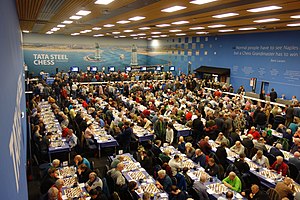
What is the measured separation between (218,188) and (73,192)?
3.75 m

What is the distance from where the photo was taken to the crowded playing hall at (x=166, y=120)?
671cm

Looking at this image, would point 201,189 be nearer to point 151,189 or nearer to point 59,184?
point 151,189

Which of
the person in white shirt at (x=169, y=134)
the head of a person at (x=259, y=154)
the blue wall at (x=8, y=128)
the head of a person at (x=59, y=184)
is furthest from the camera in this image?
the person in white shirt at (x=169, y=134)

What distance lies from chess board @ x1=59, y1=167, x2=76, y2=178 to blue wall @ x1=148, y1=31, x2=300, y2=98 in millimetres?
14274

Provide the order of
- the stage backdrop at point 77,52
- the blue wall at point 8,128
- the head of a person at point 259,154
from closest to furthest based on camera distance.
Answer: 1. the blue wall at point 8,128
2. the head of a person at point 259,154
3. the stage backdrop at point 77,52

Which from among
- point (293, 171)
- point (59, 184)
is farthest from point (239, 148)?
A: point (59, 184)

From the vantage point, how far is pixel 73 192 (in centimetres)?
693

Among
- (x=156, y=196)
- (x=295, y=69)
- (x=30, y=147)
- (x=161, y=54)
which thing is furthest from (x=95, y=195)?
(x=161, y=54)

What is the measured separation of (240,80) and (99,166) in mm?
14502

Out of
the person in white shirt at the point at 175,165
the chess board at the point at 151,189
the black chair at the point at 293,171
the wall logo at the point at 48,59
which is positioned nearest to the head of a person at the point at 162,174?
the chess board at the point at 151,189

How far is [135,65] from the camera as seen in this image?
33.2m

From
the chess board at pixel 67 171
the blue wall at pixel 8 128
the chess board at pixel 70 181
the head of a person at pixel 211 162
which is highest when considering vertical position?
the blue wall at pixel 8 128

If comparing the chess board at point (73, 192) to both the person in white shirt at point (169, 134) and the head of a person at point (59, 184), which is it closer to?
the head of a person at point (59, 184)

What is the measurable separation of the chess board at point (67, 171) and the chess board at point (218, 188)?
12.7ft
